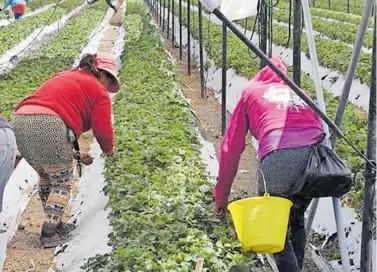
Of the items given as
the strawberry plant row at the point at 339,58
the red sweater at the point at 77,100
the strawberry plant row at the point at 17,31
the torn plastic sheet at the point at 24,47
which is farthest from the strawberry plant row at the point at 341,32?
the red sweater at the point at 77,100

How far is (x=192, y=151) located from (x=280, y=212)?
9.70 ft

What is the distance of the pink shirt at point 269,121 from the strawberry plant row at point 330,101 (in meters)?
1.66

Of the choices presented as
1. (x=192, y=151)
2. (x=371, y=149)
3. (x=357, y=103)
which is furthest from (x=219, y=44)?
(x=371, y=149)

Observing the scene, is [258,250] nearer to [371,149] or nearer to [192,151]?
[371,149]

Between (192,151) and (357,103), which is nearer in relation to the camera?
(192,151)

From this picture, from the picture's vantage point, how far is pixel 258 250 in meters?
4.00

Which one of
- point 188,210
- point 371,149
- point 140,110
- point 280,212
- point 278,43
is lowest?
point 278,43

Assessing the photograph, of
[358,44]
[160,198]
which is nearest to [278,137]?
[358,44]

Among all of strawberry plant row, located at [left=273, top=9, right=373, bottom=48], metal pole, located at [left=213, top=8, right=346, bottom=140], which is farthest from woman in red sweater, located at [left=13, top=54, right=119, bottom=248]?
strawberry plant row, located at [left=273, top=9, right=373, bottom=48]

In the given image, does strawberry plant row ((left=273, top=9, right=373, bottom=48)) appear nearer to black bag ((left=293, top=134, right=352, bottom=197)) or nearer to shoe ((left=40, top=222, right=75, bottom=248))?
shoe ((left=40, top=222, right=75, bottom=248))

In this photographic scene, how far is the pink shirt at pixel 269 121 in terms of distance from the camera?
4070 millimetres

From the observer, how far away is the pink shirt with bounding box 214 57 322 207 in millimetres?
4070

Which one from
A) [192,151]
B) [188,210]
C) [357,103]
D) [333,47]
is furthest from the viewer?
[333,47]

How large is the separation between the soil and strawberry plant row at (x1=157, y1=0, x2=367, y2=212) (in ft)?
2.38
